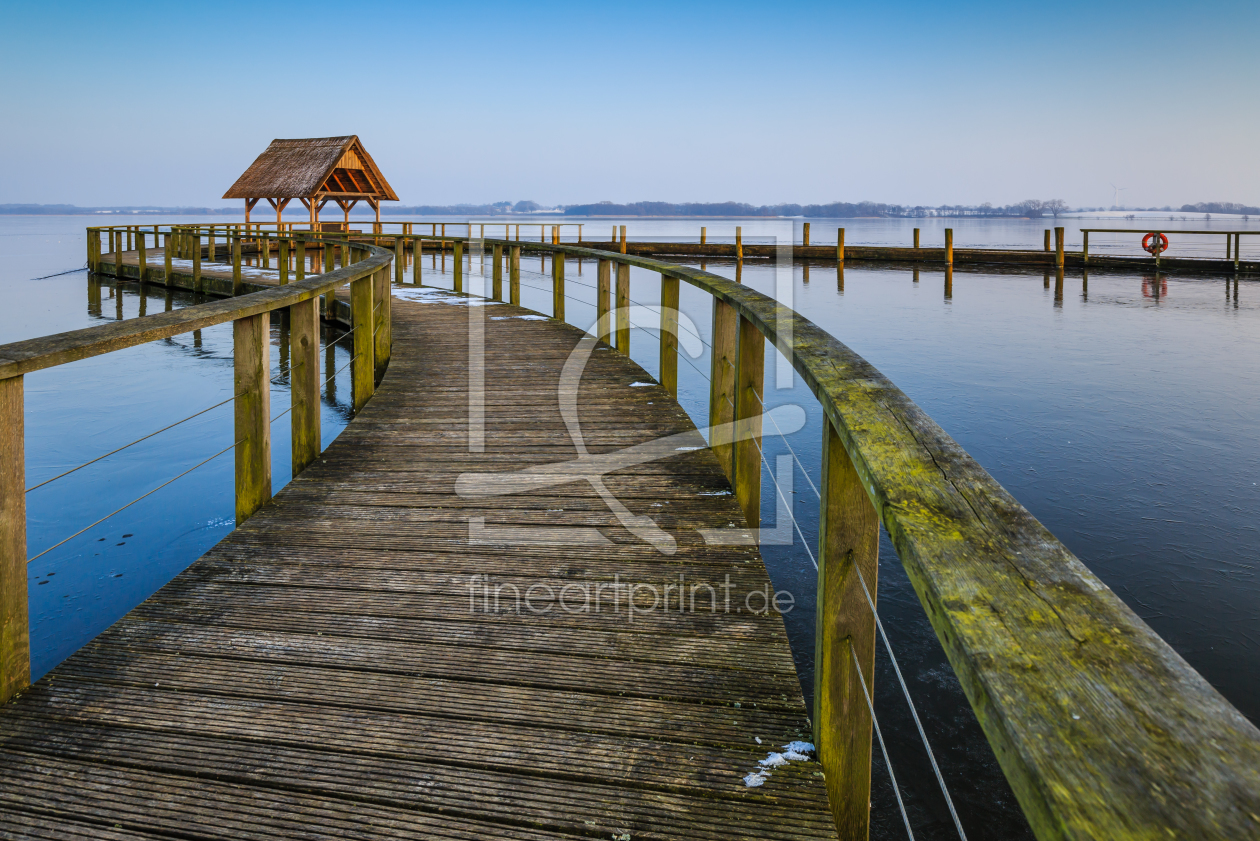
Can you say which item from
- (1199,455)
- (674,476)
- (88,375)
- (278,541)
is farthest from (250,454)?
(88,375)

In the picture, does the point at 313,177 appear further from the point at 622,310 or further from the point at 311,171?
the point at 622,310

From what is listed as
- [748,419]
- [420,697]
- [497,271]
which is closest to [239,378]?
[420,697]

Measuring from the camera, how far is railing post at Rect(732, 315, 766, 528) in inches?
131

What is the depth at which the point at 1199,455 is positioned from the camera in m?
7.41

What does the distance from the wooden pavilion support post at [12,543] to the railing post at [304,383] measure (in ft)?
5.87

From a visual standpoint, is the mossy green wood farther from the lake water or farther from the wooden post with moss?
the wooden post with moss

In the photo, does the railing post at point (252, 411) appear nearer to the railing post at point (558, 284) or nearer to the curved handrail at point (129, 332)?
the curved handrail at point (129, 332)

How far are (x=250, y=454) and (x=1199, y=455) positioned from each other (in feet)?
25.7

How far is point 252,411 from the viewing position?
3.20 metres

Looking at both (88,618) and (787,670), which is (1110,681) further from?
(88,618)

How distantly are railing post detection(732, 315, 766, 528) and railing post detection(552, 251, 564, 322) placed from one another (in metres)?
5.68

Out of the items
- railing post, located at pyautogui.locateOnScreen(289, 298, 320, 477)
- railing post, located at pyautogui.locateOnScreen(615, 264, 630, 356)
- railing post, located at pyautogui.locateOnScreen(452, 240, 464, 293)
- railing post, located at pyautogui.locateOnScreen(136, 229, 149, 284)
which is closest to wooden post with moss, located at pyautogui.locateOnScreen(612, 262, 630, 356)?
railing post, located at pyautogui.locateOnScreen(615, 264, 630, 356)

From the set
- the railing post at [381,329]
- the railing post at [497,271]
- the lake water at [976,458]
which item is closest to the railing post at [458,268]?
the railing post at [497,271]

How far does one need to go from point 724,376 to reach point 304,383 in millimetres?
1999
